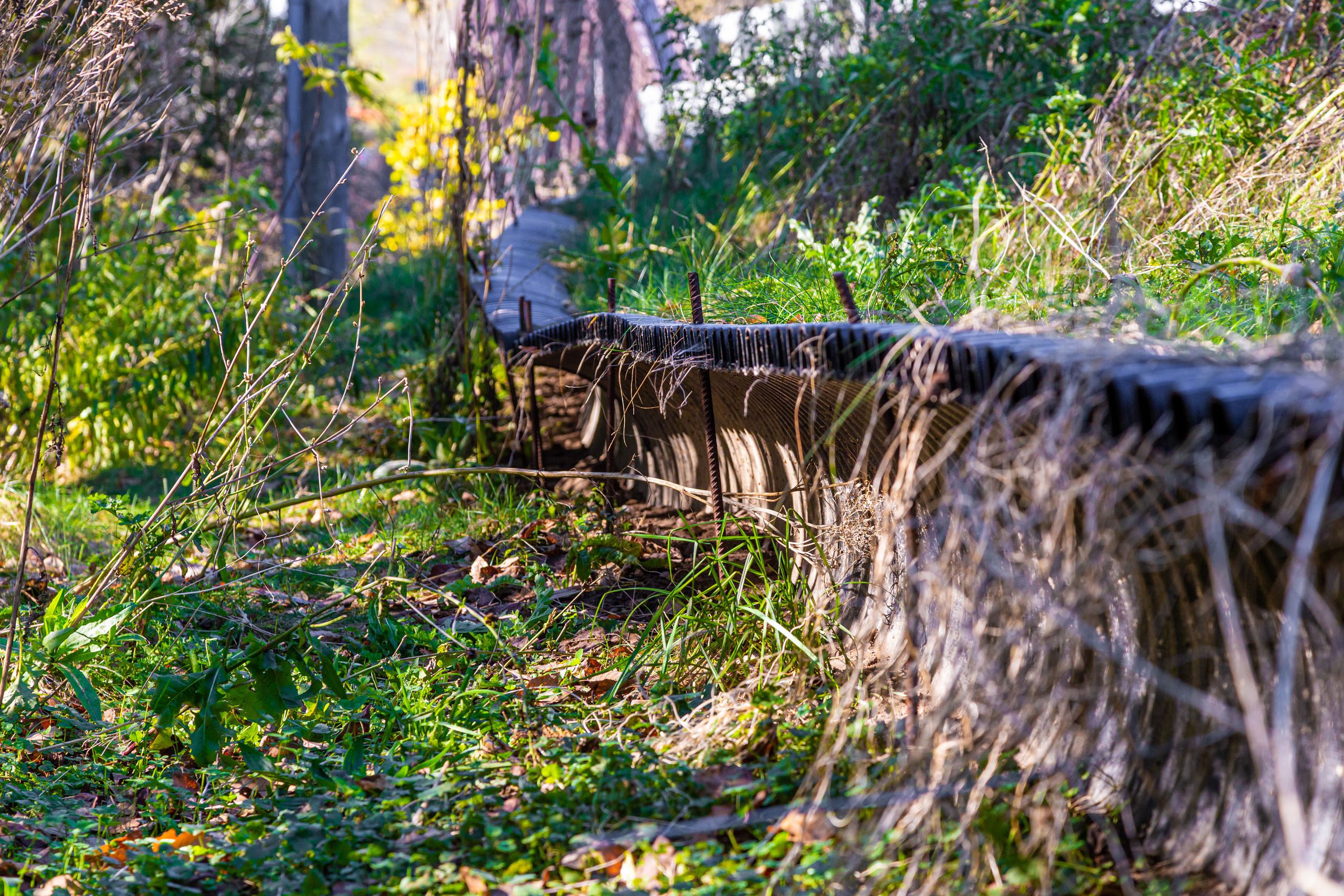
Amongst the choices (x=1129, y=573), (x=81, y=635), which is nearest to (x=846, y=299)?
(x=1129, y=573)

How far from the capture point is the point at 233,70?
13469 mm

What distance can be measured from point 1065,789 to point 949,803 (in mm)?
233

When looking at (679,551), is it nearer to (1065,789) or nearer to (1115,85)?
(1065,789)

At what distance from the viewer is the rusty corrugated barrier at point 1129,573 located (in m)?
1.20

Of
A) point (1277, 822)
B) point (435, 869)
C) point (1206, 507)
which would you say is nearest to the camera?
point (1206, 507)

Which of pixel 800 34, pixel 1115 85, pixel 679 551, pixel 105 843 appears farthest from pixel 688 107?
pixel 105 843

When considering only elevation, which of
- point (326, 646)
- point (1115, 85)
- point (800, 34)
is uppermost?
point (800, 34)

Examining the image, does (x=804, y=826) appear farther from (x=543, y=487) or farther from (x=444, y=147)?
(x=444, y=147)

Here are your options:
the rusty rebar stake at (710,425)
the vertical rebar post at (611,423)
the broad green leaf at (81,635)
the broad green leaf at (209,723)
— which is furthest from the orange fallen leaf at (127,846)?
the vertical rebar post at (611,423)

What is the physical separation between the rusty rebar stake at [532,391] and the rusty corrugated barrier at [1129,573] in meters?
2.45

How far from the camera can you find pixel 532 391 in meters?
4.81

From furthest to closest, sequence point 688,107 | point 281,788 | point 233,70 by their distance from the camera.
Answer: point 233,70, point 688,107, point 281,788

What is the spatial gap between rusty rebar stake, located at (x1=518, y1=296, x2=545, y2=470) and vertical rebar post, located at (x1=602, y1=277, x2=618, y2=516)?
32 cm

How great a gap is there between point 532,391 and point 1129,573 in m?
3.40
